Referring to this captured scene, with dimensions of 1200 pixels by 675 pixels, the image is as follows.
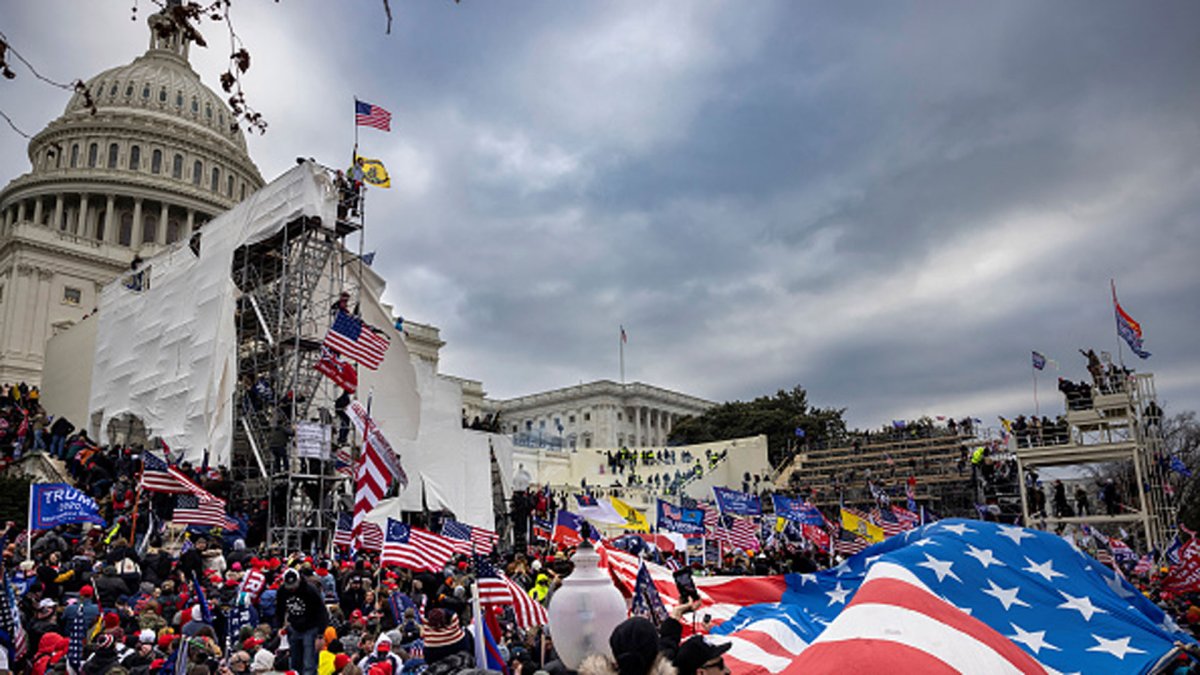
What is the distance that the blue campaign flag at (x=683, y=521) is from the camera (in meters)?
22.4

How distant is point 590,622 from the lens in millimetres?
4398

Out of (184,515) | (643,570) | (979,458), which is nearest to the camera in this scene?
(643,570)

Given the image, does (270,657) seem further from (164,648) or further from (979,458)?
(979,458)

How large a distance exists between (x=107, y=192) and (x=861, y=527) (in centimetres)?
6618

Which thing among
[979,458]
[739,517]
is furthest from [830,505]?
[739,517]

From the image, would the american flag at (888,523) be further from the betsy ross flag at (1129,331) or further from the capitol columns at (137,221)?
the capitol columns at (137,221)

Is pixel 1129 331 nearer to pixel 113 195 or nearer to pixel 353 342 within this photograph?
pixel 353 342

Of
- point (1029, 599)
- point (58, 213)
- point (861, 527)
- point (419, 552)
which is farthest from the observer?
point (58, 213)

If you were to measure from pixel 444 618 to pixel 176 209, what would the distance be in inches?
2829

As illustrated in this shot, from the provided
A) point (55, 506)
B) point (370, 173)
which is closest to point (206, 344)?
point (370, 173)

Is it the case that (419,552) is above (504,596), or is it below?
above

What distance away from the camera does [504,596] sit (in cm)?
808

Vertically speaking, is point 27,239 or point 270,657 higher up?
point 27,239

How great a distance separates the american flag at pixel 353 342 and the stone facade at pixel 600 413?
77.8 metres
